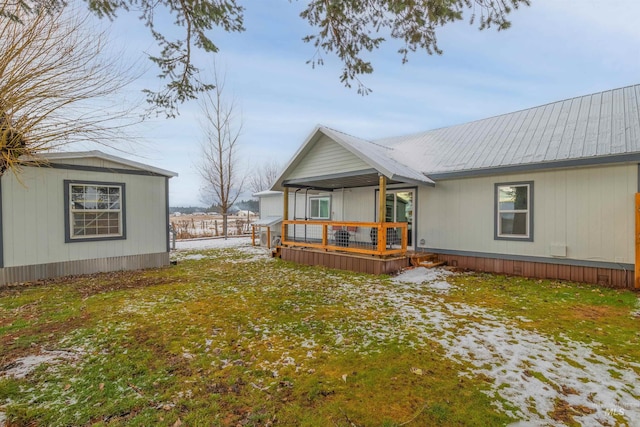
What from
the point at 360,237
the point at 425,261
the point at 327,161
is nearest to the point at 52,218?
the point at 327,161

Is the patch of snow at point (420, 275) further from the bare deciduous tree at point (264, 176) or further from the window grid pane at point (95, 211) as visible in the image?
the bare deciduous tree at point (264, 176)

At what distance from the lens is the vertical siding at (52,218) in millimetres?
6969

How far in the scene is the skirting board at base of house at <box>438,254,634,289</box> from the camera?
21.9 ft

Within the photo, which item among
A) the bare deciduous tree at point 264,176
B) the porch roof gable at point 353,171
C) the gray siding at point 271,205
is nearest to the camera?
the porch roof gable at point 353,171

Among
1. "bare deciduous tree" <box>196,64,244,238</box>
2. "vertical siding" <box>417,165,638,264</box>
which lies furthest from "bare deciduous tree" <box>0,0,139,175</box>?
"bare deciduous tree" <box>196,64,244,238</box>

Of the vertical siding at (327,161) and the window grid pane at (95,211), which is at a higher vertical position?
the vertical siding at (327,161)

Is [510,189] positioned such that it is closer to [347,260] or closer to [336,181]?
[347,260]

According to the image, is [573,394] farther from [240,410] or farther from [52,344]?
[52,344]

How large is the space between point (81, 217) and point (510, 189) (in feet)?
38.8

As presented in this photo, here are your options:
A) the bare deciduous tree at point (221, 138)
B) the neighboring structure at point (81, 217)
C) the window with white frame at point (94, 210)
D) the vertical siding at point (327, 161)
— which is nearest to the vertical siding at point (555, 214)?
the vertical siding at point (327, 161)

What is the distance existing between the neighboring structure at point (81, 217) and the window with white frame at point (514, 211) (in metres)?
9.85

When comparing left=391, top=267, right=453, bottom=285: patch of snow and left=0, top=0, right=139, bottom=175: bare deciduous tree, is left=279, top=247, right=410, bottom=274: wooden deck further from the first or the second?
left=0, top=0, right=139, bottom=175: bare deciduous tree

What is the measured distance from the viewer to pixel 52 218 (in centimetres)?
753

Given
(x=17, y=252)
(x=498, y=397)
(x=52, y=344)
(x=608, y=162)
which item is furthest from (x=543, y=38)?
(x=17, y=252)
